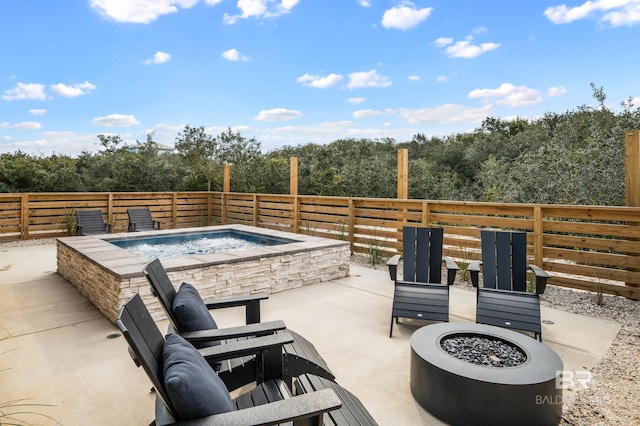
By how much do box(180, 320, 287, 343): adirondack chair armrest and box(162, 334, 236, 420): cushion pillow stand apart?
0.47 metres

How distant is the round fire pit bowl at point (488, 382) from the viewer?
203cm

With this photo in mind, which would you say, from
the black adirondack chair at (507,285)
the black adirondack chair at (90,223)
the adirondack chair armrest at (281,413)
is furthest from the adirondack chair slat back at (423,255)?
the black adirondack chair at (90,223)

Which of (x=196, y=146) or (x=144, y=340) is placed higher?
(x=196, y=146)

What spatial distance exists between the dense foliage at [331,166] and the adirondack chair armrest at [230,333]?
8.11m

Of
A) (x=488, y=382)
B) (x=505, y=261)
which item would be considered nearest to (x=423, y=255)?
(x=505, y=261)

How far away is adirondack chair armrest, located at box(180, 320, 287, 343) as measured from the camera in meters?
1.99

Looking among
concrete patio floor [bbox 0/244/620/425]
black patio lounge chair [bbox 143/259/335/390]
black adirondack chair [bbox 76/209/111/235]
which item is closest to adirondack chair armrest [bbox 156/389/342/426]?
black patio lounge chair [bbox 143/259/335/390]

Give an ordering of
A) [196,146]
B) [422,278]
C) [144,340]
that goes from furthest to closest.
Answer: [196,146] → [422,278] → [144,340]

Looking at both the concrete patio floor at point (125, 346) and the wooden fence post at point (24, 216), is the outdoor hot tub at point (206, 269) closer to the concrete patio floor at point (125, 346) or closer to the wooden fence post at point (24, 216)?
the concrete patio floor at point (125, 346)

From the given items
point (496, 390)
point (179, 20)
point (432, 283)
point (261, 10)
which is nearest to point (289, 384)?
point (496, 390)

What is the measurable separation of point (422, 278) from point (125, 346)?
297 centimetres

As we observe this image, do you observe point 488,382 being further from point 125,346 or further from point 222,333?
point 125,346

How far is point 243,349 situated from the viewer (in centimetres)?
186

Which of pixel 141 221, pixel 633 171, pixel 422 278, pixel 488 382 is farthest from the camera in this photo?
pixel 141 221
